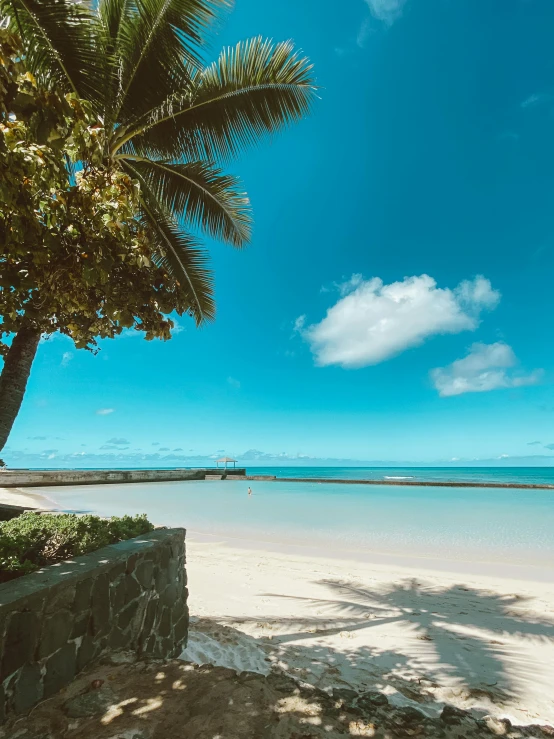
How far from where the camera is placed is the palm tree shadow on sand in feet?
12.5

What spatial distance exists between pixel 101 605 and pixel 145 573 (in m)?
0.57

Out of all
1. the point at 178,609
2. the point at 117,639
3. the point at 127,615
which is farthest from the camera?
the point at 178,609

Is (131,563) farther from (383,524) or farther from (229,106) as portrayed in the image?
(383,524)

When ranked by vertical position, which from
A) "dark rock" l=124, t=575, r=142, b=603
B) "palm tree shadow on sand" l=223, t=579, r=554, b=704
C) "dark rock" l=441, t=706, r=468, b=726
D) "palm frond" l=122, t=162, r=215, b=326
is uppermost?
"palm frond" l=122, t=162, r=215, b=326

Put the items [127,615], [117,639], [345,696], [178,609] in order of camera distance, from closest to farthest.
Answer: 1. [345,696]
2. [117,639]
3. [127,615]
4. [178,609]

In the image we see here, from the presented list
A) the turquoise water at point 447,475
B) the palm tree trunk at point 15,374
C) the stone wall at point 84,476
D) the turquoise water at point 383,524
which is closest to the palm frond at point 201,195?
the palm tree trunk at point 15,374

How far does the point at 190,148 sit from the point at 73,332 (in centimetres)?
349

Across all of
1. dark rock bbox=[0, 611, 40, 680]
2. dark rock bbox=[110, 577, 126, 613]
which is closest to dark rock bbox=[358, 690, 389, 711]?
dark rock bbox=[110, 577, 126, 613]

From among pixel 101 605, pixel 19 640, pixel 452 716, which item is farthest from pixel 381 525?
pixel 19 640

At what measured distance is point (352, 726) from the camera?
2.44 metres

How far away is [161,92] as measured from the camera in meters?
5.18

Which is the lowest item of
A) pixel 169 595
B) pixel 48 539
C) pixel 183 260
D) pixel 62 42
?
pixel 169 595

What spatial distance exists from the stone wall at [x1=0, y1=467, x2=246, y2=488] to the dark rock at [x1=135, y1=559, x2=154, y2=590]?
31733mm

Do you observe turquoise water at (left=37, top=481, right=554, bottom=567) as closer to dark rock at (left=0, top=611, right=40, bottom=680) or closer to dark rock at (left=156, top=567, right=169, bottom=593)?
dark rock at (left=156, top=567, right=169, bottom=593)
